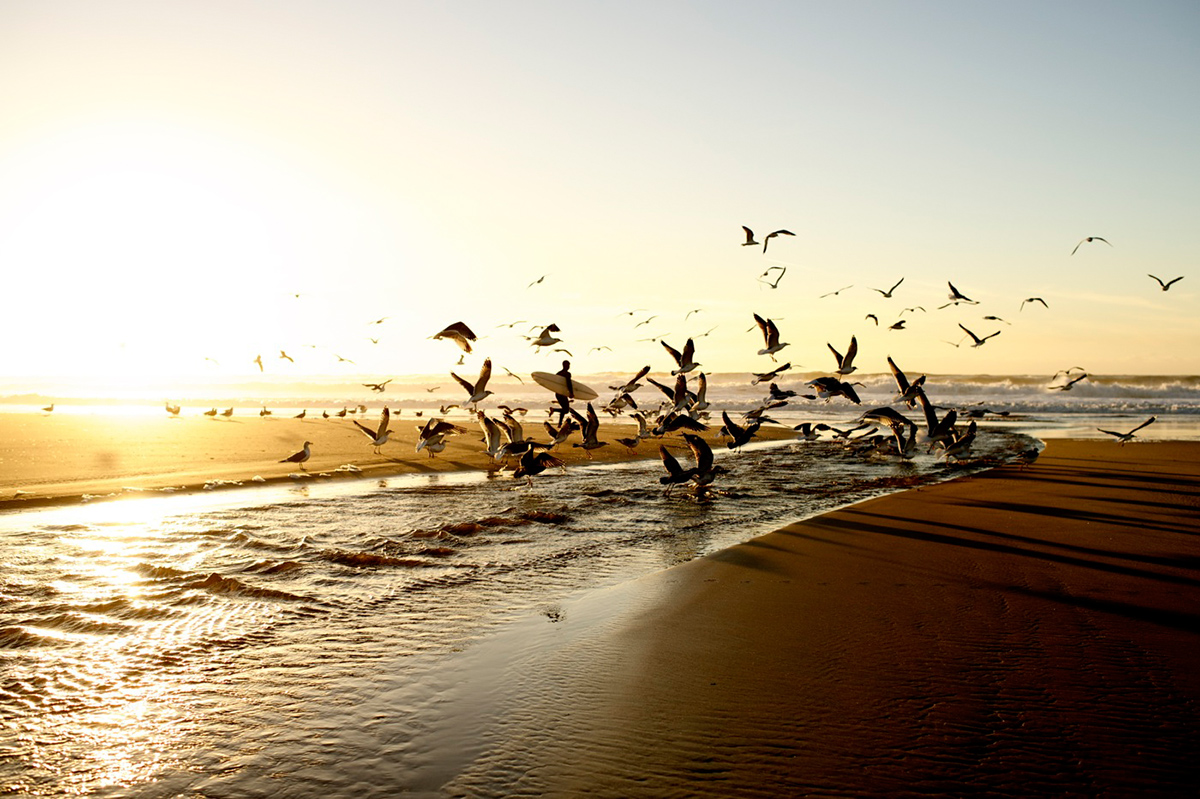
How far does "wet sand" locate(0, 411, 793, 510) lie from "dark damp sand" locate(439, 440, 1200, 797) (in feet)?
31.3

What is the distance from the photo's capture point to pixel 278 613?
6.14 m

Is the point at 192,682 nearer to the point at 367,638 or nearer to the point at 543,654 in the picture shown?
the point at 367,638

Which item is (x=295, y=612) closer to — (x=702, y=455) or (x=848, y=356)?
(x=702, y=455)

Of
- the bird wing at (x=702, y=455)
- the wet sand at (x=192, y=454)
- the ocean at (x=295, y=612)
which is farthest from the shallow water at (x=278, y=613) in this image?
the wet sand at (x=192, y=454)

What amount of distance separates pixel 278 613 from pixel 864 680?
4602mm

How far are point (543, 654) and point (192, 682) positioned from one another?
2.28 meters

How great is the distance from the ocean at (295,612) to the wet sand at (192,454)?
1165 millimetres

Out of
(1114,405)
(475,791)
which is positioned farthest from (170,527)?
(1114,405)

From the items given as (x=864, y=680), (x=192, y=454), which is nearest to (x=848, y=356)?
(x=864, y=680)

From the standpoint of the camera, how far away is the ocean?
3768mm

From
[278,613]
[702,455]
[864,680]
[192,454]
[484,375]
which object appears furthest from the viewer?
[192,454]

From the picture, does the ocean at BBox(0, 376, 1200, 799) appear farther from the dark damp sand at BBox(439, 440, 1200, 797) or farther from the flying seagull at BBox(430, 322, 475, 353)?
the flying seagull at BBox(430, 322, 475, 353)

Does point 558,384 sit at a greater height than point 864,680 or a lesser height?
greater

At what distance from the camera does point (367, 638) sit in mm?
5578
